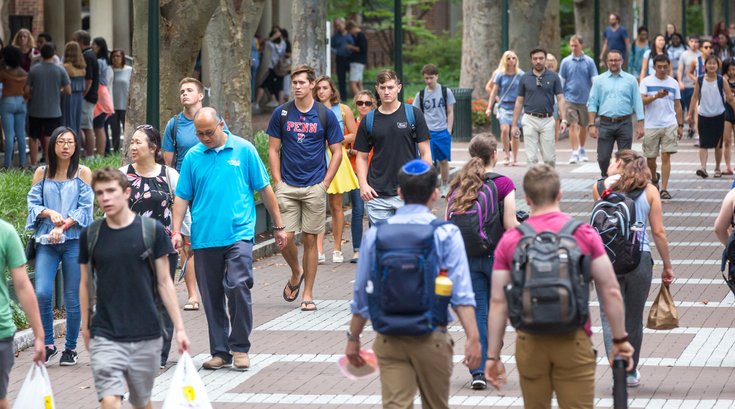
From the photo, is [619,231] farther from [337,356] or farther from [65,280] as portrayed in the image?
[65,280]

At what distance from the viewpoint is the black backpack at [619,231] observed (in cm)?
845

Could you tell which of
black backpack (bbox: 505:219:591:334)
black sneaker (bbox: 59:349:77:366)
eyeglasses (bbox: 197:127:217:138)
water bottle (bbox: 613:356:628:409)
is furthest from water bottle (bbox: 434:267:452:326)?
black sneaker (bbox: 59:349:77:366)

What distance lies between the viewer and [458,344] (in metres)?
10.6

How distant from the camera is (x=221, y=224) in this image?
31.6ft

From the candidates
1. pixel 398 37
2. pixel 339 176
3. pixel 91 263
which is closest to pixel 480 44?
pixel 398 37

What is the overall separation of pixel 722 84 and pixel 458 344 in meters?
11.3

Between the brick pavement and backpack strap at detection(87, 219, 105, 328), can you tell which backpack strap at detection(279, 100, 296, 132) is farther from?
backpack strap at detection(87, 219, 105, 328)

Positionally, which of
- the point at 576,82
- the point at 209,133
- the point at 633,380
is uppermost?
the point at 576,82

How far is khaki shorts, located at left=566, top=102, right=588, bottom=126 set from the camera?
24.2 metres

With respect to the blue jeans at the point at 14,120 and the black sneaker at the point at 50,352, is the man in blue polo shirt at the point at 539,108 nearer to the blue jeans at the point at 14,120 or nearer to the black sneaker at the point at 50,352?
the blue jeans at the point at 14,120

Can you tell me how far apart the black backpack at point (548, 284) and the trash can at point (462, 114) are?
72.1ft

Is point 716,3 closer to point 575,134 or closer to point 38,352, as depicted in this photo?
point 575,134

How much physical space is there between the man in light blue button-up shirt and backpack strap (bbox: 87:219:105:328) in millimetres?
11330

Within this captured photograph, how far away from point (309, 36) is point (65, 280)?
11.1 m
